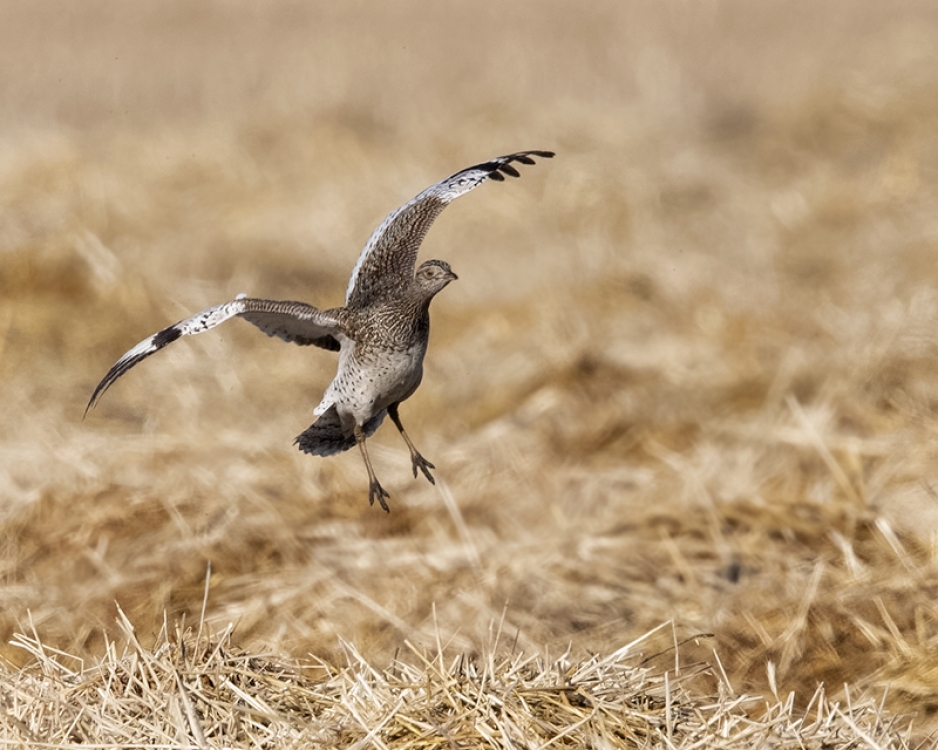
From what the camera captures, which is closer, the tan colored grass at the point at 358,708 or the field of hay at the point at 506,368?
the tan colored grass at the point at 358,708

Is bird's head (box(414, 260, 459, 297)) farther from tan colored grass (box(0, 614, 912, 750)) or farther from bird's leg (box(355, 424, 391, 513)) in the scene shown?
tan colored grass (box(0, 614, 912, 750))

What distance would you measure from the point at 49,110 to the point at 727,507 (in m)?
9.53

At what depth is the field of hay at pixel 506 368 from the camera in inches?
239

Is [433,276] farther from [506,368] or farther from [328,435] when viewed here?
[506,368]

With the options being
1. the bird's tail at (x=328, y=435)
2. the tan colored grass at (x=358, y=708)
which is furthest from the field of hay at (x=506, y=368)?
the bird's tail at (x=328, y=435)

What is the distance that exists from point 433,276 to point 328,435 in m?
0.44

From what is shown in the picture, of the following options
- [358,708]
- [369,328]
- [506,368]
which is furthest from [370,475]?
[506,368]

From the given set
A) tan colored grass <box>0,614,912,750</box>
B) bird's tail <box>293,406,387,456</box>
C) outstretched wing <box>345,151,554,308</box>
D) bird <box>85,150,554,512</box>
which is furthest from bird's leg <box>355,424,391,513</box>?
tan colored grass <box>0,614,912,750</box>

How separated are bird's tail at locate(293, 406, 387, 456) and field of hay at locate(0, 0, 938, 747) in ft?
4.87

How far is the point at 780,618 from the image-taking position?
6.22 metres

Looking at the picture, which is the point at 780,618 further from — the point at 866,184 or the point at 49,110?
the point at 49,110

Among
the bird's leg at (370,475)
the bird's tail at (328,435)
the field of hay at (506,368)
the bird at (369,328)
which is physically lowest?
the field of hay at (506,368)

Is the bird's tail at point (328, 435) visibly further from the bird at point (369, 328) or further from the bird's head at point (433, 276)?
→ the bird's head at point (433, 276)

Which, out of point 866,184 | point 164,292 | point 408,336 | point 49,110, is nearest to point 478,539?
point 164,292
